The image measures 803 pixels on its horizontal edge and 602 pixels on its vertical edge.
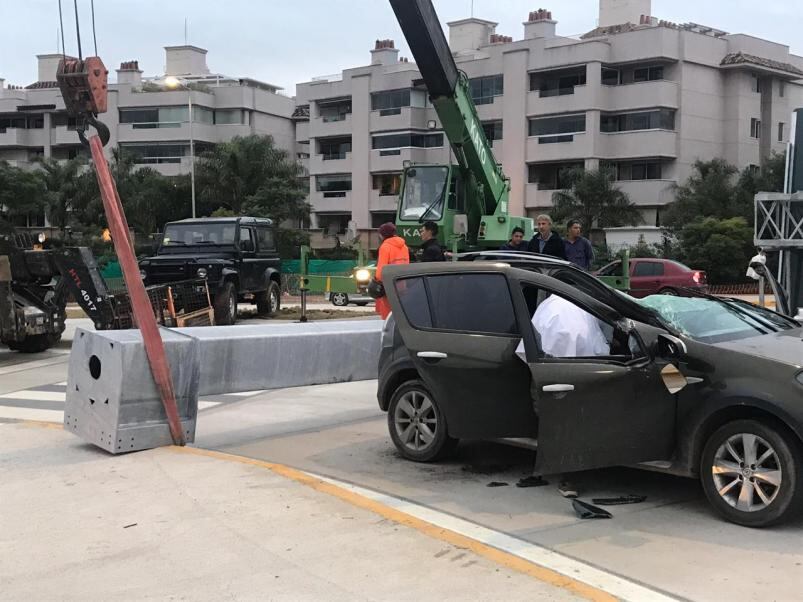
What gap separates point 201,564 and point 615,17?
61780 millimetres

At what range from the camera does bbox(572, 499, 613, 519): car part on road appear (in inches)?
215

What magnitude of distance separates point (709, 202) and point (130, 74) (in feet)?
175

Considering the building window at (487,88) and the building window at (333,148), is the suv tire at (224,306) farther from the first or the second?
the building window at (333,148)

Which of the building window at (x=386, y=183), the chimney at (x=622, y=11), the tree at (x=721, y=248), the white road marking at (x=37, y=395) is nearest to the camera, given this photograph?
the white road marking at (x=37, y=395)

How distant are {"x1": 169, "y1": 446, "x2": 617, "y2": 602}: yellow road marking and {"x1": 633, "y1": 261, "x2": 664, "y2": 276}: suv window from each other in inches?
761

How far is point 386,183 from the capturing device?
6291cm

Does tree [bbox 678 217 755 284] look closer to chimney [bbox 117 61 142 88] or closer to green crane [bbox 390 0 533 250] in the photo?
green crane [bbox 390 0 533 250]

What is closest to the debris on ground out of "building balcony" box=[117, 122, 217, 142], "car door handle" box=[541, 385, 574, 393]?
"car door handle" box=[541, 385, 574, 393]

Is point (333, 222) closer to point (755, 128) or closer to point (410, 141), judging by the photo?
point (410, 141)

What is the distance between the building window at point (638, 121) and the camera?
51.2 metres

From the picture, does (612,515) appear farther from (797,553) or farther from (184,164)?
(184,164)

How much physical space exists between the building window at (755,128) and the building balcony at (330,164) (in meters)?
27.6

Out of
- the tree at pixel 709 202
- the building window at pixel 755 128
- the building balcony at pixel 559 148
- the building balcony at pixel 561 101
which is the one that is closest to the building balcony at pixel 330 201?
the building balcony at pixel 559 148

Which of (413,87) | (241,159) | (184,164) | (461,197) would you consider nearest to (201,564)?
(461,197)
